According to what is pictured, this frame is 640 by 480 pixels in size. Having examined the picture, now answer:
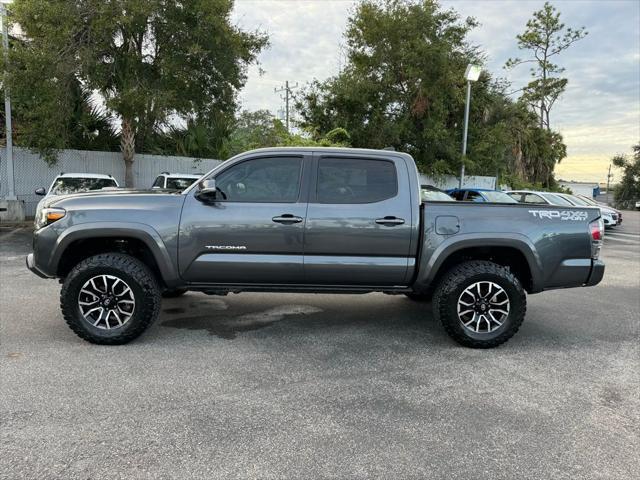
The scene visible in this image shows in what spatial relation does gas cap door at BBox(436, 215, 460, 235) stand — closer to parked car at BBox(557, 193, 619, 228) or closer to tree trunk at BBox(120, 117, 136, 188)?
tree trunk at BBox(120, 117, 136, 188)

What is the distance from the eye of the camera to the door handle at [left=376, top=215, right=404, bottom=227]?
450cm

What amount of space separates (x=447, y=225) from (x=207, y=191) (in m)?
2.30

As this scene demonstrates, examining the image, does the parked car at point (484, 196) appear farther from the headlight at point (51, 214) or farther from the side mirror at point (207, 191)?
→ the headlight at point (51, 214)

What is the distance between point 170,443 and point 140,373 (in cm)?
114

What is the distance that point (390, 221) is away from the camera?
4.51 metres

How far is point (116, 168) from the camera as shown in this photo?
663 inches

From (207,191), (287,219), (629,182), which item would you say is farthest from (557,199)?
(629,182)

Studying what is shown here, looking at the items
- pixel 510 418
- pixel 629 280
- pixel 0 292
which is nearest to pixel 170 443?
pixel 510 418

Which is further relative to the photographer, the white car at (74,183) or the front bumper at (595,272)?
the white car at (74,183)

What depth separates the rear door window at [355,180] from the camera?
181 inches

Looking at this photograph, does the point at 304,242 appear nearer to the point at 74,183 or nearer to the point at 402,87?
the point at 74,183

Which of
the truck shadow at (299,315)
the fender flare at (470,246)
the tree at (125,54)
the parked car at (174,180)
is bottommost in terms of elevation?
the truck shadow at (299,315)

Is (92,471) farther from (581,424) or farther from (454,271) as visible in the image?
(454,271)

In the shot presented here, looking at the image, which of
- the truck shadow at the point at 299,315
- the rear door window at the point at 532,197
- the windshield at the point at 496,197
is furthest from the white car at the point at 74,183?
the rear door window at the point at 532,197
